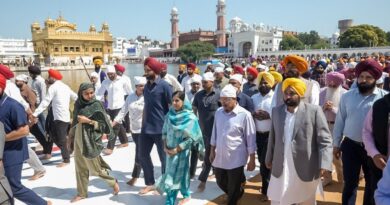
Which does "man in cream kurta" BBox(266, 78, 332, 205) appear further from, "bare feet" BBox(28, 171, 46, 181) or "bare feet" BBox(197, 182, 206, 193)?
"bare feet" BBox(28, 171, 46, 181)

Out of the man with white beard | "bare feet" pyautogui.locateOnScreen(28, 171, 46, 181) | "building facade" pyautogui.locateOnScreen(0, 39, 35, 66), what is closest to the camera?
the man with white beard

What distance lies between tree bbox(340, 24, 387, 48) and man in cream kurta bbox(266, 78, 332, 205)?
69.8 metres

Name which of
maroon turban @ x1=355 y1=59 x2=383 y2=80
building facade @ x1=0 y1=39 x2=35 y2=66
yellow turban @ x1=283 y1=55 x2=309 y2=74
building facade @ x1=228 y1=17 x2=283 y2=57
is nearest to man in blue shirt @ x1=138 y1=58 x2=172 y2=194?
yellow turban @ x1=283 y1=55 x2=309 y2=74

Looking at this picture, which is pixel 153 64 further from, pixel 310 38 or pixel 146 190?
pixel 310 38

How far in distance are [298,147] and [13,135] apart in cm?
247

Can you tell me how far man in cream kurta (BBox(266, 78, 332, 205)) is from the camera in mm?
2748

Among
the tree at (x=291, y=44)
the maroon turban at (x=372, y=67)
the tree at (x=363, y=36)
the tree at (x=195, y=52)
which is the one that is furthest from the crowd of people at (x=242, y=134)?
the tree at (x=291, y=44)

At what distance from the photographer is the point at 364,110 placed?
2992 millimetres

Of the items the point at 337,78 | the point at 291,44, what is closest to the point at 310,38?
the point at 291,44

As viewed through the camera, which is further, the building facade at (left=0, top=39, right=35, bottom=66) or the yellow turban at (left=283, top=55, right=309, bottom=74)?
the building facade at (left=0, top=39, right=35, bottom=66)

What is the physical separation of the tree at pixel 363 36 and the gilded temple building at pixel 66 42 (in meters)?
51.7

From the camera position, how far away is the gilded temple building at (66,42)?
66.6 meters

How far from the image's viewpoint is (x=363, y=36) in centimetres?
6431

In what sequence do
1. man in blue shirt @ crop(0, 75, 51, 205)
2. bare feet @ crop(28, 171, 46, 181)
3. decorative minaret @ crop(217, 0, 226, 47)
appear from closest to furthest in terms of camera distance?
man in blue shirt @ crop(0, 75, 51, 205) → bare feet @ crop(28, 171, 46, 181) → decorative minaret @ crop(217, 0, 226, 47)
